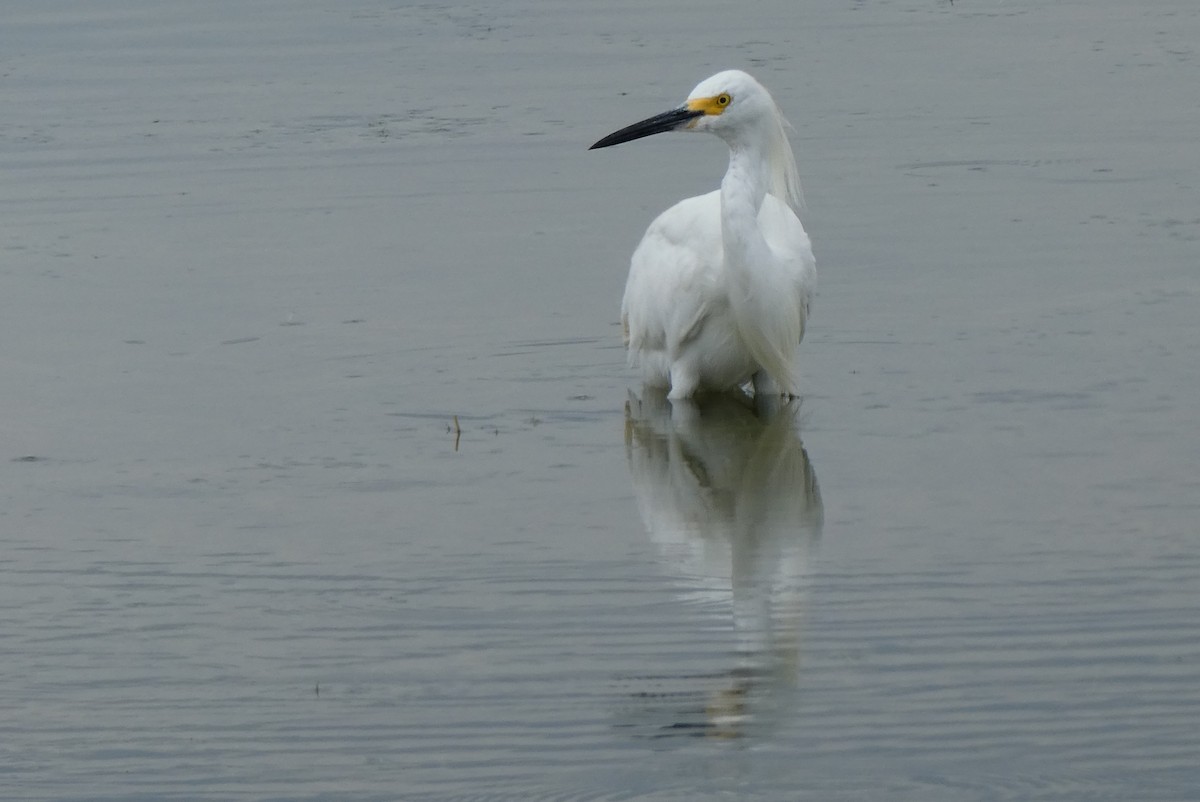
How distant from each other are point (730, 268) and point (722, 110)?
0.61 meters

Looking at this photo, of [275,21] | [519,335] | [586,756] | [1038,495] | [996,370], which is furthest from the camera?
[275,21]

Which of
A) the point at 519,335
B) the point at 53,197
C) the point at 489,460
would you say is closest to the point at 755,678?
the point at 489,460

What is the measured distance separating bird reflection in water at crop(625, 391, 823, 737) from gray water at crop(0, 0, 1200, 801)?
0.07 ft

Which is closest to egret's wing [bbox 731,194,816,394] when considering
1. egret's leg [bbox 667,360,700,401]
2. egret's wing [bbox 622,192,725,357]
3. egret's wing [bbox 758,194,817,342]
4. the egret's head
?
egret's wing [bbox 758,194,817,342]

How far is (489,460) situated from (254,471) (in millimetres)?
811

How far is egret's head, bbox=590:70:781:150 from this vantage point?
827 centimetres

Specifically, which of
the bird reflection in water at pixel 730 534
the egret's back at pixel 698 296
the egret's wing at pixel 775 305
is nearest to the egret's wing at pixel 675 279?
the egret's back at pixel 698 296

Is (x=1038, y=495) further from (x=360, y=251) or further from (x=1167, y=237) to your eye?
(x=360, y=251)

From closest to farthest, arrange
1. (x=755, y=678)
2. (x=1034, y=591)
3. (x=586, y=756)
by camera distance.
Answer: (x=586, y=756)
(x=755, y=678)
(x=1034, y=591)

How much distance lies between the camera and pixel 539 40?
16188 millimetres

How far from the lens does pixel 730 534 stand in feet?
22.3

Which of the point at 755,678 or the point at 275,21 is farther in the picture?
the point at 275,21

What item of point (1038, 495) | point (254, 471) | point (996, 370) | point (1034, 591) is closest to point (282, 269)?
point (254, 471)

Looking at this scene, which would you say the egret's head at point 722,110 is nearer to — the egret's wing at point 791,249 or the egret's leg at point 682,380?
the egret's wing at point 791,249
